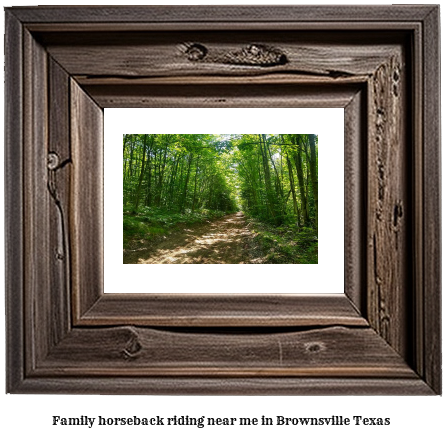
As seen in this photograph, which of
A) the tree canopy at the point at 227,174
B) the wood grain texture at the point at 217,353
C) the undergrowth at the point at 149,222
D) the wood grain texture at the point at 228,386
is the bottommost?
the wood grain texture at the point at 228,386

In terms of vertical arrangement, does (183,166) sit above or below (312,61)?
below

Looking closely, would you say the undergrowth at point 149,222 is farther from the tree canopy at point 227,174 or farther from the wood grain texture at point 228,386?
the wood grain texture at point 228,386

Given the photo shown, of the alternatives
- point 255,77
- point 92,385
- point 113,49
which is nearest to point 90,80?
point 113,49

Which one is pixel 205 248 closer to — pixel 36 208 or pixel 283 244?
pixel 283 244

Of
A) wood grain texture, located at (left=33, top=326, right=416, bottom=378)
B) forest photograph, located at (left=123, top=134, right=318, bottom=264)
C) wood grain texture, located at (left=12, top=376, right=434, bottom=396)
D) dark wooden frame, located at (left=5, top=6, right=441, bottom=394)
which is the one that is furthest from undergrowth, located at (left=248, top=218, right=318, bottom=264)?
wood grain texture, located at (left=12, top=376, right=434, bottom=396)

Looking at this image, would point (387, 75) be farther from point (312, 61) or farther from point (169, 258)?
point (169, 258)

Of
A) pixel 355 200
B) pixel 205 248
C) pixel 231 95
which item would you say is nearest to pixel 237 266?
pixel 205 248

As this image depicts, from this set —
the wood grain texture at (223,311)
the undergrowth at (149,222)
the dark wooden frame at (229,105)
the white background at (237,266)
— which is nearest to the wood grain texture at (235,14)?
the dark wooden frame at (229,105)
